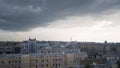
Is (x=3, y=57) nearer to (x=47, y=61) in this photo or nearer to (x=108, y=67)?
(x=47, y=61)

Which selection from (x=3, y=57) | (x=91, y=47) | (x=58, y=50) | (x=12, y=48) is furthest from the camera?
(x=91, y=47)

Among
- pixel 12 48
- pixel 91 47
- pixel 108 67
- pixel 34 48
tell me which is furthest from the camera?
pixel 91 47

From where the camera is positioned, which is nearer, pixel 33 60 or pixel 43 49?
pixel 33 60

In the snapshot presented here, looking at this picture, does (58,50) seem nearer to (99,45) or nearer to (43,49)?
(43,49)

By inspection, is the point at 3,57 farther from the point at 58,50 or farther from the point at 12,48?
the point at 12,48

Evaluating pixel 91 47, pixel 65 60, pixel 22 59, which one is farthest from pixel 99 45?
pixel 22 59

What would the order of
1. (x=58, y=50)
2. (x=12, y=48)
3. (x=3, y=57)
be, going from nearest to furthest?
1. (x=3, y=57)
2. (x=58, y=50)
3. (x=12, y=48)

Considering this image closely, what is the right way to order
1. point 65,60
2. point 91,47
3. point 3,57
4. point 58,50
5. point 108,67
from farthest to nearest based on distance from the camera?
1. point 91,47
2. point 58,50
3. point 65,60
4. point 3,57
5. point 108,67

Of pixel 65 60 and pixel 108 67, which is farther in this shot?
pixel 65 60

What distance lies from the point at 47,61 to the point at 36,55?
3.21 meters

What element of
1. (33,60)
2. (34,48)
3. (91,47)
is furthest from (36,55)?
(91,47)

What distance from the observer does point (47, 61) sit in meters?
78.9

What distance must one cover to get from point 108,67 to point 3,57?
1238 inches

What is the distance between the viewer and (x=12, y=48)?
12175 cm
